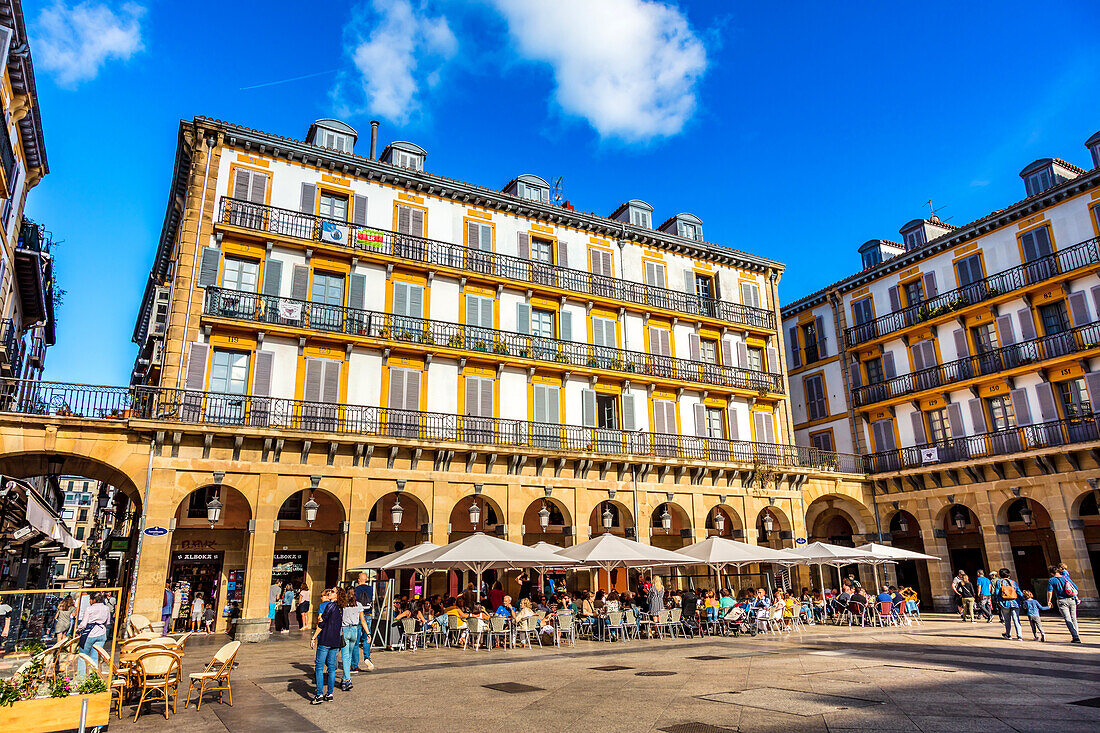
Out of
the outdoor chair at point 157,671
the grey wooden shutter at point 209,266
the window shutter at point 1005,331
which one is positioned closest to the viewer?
the outdoor chair at point 157,671

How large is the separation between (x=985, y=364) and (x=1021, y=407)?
226 cm

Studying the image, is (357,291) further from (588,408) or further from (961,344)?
(961,344)

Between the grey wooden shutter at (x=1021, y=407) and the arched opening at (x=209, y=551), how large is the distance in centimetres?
2896

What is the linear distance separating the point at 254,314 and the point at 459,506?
10.1 meters

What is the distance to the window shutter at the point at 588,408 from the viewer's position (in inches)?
1090

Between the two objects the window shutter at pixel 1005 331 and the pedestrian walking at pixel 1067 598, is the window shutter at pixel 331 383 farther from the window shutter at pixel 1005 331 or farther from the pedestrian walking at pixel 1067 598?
the window shutter at pixel 1005 331

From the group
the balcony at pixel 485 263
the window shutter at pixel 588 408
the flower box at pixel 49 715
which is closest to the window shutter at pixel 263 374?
the balcony at pixel 485 263

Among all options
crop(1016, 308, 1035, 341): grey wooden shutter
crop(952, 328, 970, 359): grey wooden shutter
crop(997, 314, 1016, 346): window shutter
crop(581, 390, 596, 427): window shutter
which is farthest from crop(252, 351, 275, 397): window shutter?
crop(1016, 308, 1035, 341): grey wooden shutter

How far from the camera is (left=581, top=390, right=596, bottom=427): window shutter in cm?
2769

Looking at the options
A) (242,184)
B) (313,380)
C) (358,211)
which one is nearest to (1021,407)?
(358,211)

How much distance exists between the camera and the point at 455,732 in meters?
8.30

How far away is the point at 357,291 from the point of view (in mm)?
24922

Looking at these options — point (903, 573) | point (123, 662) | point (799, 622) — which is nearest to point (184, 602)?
point (123, 662)

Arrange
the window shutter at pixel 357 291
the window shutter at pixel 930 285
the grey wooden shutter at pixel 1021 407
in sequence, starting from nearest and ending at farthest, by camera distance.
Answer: the window shutter at pixel 357 291 → the grey wooden shutter at pixel 1021 407 → the window shutter at pixel 930 285
